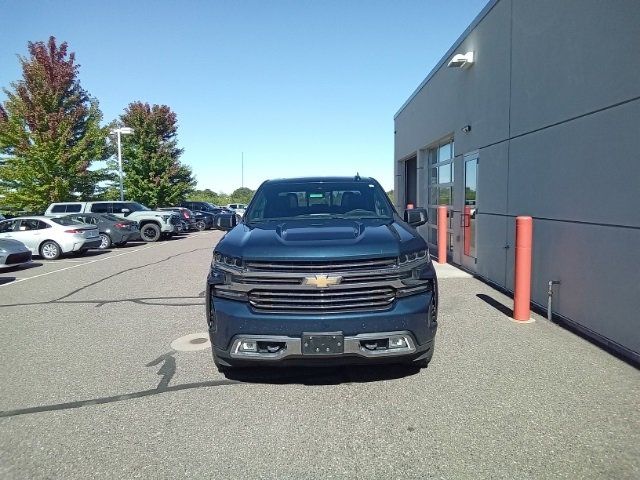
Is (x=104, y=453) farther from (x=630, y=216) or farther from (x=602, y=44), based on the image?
(x=602, y=44)

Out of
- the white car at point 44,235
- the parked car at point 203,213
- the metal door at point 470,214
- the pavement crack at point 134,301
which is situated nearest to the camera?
the pavement crack at point 134,301

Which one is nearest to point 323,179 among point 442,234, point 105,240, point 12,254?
point 442,234

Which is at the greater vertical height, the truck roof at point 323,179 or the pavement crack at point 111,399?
the truck roof at point 323,179

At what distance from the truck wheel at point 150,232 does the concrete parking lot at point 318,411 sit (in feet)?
49.9

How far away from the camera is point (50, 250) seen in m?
14.4

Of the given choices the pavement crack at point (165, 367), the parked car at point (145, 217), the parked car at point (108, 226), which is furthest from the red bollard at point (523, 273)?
the parked car at point (145, 217)

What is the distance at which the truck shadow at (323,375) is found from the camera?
13.2 feet

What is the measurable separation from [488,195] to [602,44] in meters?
3.86

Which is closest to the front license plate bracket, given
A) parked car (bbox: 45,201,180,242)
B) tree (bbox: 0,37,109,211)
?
parked car (bbox: 45,201,180,242)

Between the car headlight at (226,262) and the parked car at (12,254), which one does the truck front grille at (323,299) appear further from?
the parked car at (12,254)

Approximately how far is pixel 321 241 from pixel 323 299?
1.59 feet

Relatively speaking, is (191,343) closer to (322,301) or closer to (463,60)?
(322,301)

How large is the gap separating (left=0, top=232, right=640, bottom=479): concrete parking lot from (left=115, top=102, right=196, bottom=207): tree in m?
27.8

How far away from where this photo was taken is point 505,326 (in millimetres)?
5625
